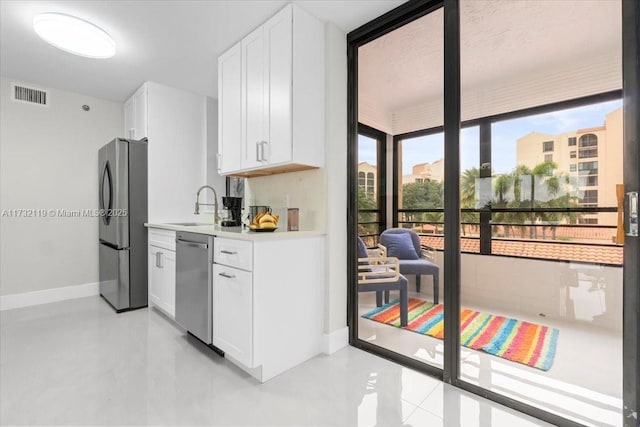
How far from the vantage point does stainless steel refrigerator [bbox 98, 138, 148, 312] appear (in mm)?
3164

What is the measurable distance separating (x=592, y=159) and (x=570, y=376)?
3.78 feet

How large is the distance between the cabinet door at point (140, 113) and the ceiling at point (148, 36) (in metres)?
0.10

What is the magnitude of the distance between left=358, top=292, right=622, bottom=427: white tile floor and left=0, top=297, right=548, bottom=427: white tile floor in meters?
0.14

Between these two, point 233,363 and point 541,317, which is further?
point 233,363

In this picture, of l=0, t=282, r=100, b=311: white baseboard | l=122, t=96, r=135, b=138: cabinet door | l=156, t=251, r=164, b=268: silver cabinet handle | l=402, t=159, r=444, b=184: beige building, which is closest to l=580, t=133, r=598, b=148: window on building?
l=402, t=159, r=444, b=184: beige building

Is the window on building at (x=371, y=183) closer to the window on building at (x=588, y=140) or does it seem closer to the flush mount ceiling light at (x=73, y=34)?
the window on building at (x=588, y=140)

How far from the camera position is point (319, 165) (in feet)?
7.47

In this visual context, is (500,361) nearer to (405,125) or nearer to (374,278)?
(374,278)

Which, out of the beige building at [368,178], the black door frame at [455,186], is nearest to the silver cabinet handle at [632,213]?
the black door frame at [455,186]

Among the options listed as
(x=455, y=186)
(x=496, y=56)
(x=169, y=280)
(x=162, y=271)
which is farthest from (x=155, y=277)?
(x=496, y=56)

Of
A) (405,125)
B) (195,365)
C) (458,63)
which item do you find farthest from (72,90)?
(458,63)

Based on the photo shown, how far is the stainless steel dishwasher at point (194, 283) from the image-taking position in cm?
211

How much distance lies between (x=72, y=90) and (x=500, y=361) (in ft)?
16.6

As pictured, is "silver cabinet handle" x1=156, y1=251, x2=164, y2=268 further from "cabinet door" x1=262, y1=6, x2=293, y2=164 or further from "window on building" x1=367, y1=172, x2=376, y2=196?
"window on building" x1=367, y1=172, x2=376, y2=196
